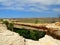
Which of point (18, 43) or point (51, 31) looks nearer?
point (18, 43)

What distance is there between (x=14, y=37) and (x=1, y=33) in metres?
0.36

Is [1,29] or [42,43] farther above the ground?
[1,29]

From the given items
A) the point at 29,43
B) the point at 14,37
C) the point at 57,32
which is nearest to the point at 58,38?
the point at 57,32

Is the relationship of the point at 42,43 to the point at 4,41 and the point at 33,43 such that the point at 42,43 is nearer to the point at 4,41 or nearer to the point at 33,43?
the point at 33,43

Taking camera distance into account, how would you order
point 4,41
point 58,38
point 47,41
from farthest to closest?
point 58,38, point 47,41, point 4,41

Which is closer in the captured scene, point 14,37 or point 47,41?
point 14,37

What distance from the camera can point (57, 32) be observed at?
5.95m

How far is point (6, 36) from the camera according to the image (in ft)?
16.9

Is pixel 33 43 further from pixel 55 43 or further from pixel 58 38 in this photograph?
pixel 58 38

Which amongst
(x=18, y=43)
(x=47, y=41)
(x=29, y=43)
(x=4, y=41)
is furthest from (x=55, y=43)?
(x=4, y=41)

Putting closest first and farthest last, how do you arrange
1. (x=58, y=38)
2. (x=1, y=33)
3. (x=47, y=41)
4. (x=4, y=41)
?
(x=4, y=41), (x=1, y=33), (x=47, y=41), (x=58, y=38)

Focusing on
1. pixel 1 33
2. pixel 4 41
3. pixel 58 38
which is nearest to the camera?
pixel 4 41

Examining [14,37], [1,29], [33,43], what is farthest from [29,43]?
[1,29]

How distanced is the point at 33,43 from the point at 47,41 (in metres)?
0.43
